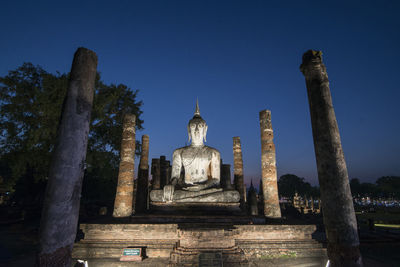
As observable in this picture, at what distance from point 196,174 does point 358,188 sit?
6841 cm

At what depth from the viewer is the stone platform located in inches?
230

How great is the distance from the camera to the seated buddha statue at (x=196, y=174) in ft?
26.7

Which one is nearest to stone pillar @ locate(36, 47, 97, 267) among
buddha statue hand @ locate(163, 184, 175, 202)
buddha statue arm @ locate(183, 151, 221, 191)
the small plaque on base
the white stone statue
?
the small plaque on base

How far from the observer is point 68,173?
4707 mm

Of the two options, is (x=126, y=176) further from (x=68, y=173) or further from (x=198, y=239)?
(x=68, y=173)

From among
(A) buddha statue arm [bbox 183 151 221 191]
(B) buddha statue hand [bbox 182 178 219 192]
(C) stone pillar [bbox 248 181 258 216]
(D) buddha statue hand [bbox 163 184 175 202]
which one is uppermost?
(A) buddha statue arm [bbox 183 151 221 191]

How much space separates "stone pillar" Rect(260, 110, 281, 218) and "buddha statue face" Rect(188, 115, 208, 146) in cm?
306

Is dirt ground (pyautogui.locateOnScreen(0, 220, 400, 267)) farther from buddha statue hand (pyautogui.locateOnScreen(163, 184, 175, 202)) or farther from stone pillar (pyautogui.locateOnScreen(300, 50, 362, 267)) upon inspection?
buddha statue hand (pyautogui.locateOnScreen(163, 184, 175, 202))

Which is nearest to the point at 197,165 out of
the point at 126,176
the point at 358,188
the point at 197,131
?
the point at 197,131

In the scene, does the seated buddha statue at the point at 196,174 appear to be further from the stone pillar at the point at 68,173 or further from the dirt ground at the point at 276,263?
the stone pillar at the point at 68,173

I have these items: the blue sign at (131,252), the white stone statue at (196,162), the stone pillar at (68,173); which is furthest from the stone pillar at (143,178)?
the stone pillar at (68,173)

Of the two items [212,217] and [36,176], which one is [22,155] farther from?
[212,217]

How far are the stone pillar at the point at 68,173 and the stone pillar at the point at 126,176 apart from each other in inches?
202

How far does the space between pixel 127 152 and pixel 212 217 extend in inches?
194
